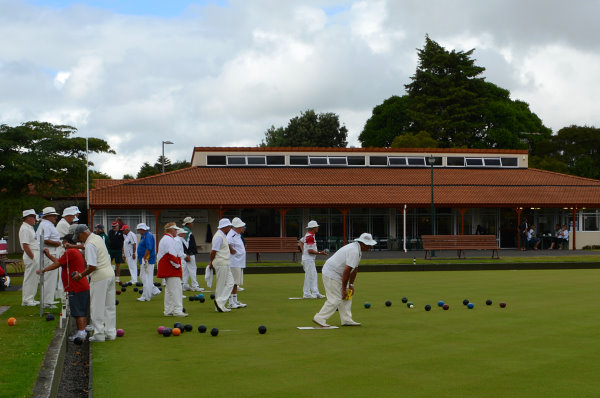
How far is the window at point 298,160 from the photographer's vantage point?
133ft

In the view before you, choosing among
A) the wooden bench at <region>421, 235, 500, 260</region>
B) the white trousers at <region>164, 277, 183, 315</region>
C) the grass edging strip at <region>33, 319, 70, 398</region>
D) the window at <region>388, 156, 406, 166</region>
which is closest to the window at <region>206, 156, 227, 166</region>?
the window at <region>388, 156, 406, 166</region>

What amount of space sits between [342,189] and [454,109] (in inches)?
1078

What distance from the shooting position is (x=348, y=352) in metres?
8.25

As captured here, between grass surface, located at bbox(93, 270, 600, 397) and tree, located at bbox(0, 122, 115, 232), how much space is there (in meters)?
21.6

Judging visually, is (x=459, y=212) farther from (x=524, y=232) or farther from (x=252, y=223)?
(x=252, y=223)

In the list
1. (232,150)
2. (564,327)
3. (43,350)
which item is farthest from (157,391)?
(232,150)

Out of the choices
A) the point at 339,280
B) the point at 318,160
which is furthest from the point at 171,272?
the point at 318,160

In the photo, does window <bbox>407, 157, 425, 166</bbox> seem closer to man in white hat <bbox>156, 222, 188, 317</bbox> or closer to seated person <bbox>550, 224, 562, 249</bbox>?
seated person <bbox>550, 224, 562, 249</bbox>

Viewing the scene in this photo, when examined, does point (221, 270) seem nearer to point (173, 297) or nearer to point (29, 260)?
point (173, 297)

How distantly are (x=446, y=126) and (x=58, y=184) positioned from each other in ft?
113

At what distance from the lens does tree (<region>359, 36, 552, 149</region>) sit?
5981 cm

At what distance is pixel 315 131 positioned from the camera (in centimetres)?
7012

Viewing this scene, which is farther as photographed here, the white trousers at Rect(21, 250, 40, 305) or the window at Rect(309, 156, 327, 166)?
the window at Rect(309, 156, 327, 166)

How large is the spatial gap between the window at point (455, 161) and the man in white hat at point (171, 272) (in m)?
32.1
